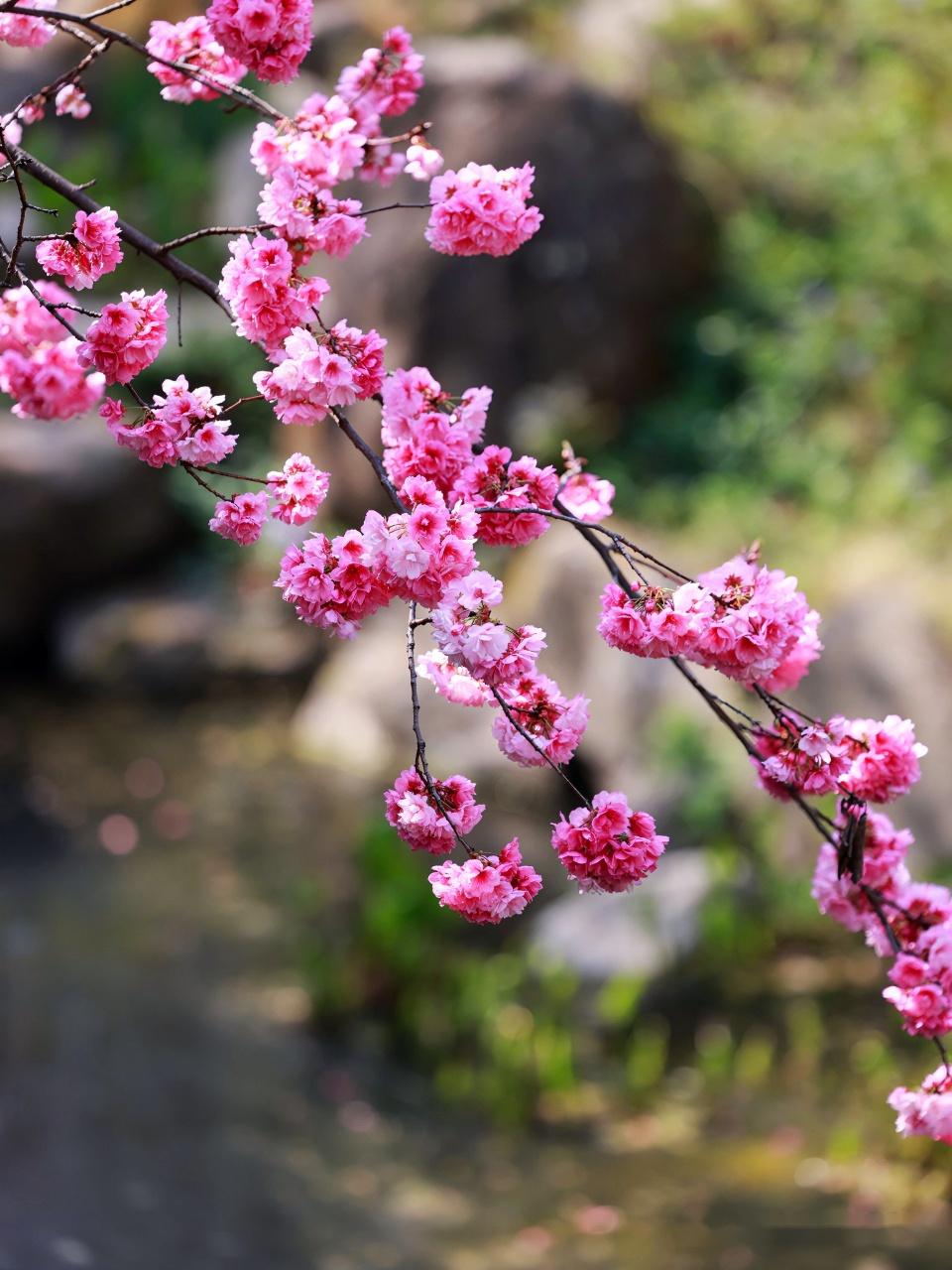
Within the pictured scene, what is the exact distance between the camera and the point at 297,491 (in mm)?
1816

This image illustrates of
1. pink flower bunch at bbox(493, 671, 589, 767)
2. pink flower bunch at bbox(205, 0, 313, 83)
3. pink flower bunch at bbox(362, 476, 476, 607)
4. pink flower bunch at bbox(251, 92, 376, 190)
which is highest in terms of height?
pink flower bunch at bbox(205, 0, 313, 83)

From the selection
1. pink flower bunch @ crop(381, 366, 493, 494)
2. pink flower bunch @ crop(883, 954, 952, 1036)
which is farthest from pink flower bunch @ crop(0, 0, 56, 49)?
pink flower bunch @ crop(883, 954, 952, 1036)

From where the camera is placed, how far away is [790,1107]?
4.00 meters

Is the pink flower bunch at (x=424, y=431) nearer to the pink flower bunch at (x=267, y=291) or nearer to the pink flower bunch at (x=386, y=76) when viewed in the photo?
the pink flower bunch at (x=267, y=291)

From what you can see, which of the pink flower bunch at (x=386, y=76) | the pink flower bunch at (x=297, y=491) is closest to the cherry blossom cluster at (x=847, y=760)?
the pink flower bunch at (x=297, y=491)

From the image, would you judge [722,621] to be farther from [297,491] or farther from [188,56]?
[188,56]

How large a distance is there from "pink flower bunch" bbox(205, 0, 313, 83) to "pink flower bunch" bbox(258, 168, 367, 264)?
0.55ft

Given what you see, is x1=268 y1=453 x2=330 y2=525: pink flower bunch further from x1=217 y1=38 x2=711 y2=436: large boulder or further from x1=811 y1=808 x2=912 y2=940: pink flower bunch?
x1=217 y1=38 x2=711 y2=436: large boulder

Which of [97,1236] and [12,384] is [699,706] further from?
[12,384]

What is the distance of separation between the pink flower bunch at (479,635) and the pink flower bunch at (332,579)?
0.27ft

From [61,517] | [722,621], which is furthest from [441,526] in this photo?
[61,517]

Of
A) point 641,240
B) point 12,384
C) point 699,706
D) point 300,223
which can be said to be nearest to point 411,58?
point 300,223

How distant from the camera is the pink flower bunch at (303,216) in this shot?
1.87 meters

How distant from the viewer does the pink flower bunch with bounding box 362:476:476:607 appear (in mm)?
1634
